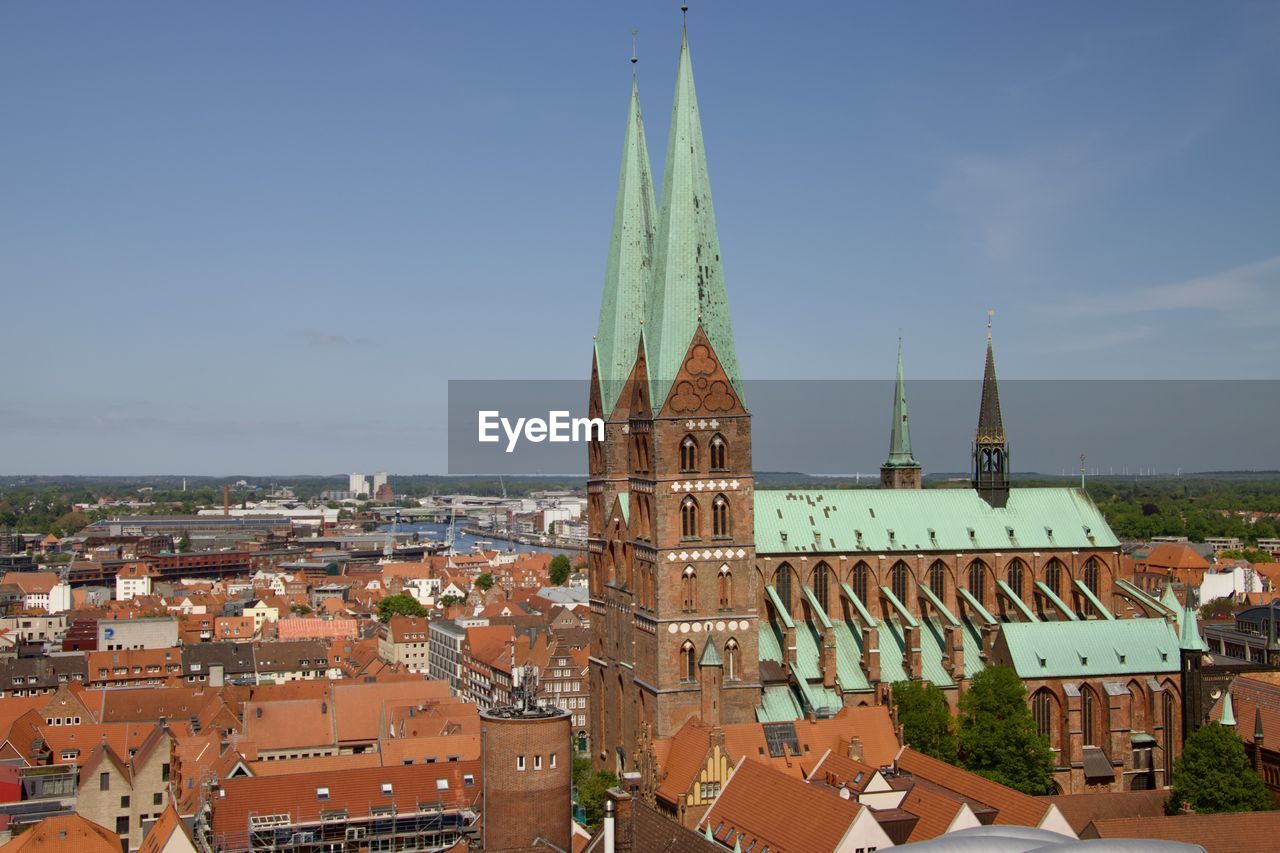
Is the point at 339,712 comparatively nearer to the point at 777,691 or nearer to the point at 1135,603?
the point at 777,691

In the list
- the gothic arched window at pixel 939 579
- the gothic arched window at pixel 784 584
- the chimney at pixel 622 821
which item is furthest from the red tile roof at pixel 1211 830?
the gothic arched window at pixel 939 579

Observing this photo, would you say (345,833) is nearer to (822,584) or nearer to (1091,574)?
(822,584)

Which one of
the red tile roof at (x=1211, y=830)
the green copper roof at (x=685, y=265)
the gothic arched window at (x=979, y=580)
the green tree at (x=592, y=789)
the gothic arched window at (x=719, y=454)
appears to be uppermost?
the green copper roof at (x=685, y=265)

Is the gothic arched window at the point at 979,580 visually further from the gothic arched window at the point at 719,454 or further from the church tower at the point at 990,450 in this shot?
the gothic arched window at the point at 719,454

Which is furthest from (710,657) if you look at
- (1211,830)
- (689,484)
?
(1211,830)

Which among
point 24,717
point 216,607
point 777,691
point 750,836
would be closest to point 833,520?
point 777,691

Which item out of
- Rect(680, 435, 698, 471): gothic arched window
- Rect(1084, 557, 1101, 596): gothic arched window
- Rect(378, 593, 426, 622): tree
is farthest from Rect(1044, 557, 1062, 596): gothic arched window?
Rect(378, 593, 426, 622): tree
